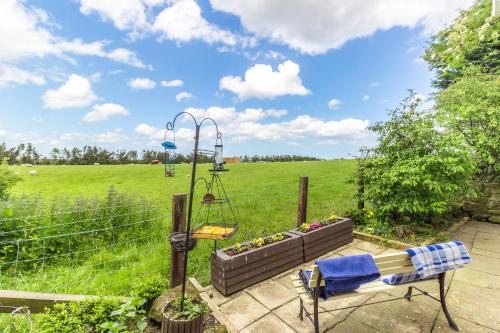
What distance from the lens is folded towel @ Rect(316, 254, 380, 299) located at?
6.76 feet

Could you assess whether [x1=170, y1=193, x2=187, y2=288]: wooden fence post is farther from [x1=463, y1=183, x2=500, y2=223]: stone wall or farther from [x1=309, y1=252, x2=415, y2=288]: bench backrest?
[x1=463, y1=183, x2=500, y2=223]: stone wall

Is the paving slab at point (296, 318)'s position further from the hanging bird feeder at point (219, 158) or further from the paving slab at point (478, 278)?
the paving slab at point (478, 278)

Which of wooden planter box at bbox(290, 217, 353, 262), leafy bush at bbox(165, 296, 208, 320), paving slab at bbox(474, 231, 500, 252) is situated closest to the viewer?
leafy bush at bbox(165, 296, 208, 320)

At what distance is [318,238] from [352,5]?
18.2 ft

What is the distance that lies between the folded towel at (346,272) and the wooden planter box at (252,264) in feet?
4.25

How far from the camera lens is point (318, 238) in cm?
428

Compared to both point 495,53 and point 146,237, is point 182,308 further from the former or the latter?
point 495,53

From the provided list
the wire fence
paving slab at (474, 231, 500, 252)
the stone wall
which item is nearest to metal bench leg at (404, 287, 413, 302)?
the wire fence

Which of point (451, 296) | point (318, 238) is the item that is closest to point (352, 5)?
point (318, 238)

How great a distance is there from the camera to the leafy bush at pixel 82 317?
7.43 feet

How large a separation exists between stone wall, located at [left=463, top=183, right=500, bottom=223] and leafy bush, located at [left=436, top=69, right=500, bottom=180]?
537 millimetres

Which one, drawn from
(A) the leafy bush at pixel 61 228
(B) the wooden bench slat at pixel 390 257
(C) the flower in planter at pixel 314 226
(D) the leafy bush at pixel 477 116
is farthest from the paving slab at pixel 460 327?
(D) the leafy bush at pixel 477 116

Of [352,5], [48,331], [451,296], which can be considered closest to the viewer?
[48,331]

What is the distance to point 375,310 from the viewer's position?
2.81 metres
